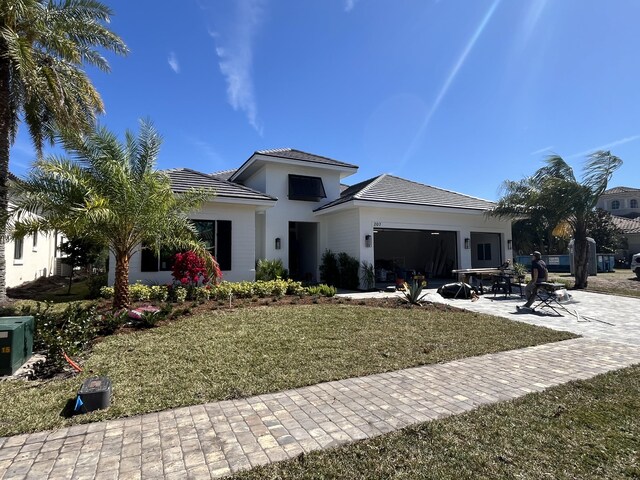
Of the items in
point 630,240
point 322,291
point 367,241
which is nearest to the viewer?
point 322,291

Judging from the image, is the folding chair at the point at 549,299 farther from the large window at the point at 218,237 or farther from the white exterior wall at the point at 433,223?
the large window at the point at 218,237

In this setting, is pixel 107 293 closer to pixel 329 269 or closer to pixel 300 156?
pixel 329 269

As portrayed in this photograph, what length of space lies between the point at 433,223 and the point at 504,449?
15188 millimetres

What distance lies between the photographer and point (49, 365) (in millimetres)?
5070

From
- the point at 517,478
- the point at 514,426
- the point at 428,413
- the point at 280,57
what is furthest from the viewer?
the point at 280,57

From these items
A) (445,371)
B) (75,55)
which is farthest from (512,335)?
(75,55)

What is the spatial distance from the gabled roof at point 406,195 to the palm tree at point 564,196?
1822 millimetres

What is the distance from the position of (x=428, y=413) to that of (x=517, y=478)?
119cm

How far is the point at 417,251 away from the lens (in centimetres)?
2570

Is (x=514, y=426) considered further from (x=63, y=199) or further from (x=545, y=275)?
(x=63, y=199)

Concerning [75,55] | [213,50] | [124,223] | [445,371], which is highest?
[213,50]

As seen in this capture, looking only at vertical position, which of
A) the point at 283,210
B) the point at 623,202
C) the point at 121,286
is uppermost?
the point at 623,202

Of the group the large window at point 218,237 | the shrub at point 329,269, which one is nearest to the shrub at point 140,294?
the large window at point 218,237

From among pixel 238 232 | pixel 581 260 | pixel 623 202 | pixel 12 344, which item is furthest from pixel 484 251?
pixel 623 202
